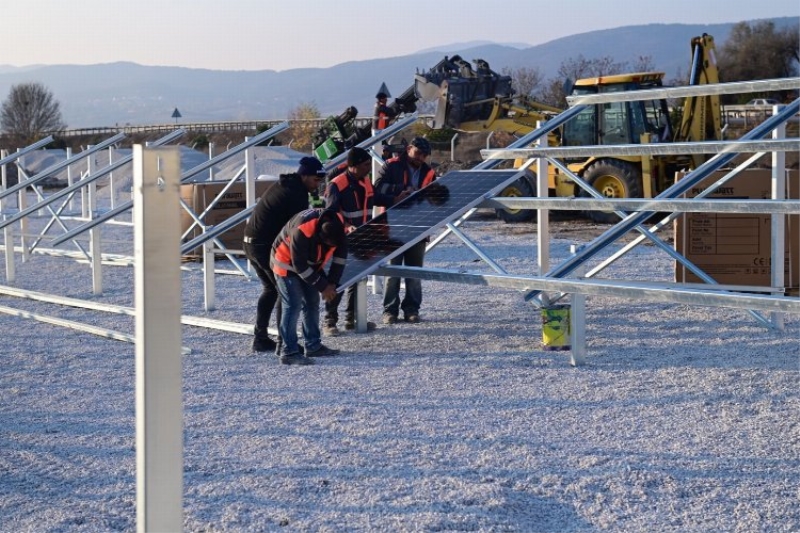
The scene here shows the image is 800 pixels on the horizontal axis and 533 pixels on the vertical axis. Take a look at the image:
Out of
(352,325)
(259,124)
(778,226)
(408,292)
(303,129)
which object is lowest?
(352,325)

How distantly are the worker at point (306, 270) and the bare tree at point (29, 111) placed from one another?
4898cm

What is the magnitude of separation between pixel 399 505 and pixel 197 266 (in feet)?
28.7

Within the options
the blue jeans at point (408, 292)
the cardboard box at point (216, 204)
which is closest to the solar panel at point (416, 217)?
the blue jeans at point (408, 292)

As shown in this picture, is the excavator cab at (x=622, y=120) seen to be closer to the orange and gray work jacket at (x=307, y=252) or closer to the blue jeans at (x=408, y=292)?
the blue jeans at (x=408, y=292)

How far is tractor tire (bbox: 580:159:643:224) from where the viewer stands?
17703mm

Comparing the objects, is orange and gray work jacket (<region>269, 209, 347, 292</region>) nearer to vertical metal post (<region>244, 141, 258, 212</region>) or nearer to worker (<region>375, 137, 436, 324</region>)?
worker (<region>375, 137, 436, 324</region>)

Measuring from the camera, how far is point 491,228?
19547 mm

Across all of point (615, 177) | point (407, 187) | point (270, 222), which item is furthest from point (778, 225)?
point (615, 177)

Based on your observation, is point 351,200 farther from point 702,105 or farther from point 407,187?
point 702,105

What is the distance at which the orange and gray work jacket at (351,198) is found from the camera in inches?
396

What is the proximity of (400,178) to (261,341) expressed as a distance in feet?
8.46

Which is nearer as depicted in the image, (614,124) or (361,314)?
(361,314)

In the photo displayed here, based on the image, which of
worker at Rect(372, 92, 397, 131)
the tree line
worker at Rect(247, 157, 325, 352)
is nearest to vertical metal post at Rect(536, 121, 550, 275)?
worker at Rect(247, 157, 325, 352)

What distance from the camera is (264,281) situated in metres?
8.98
